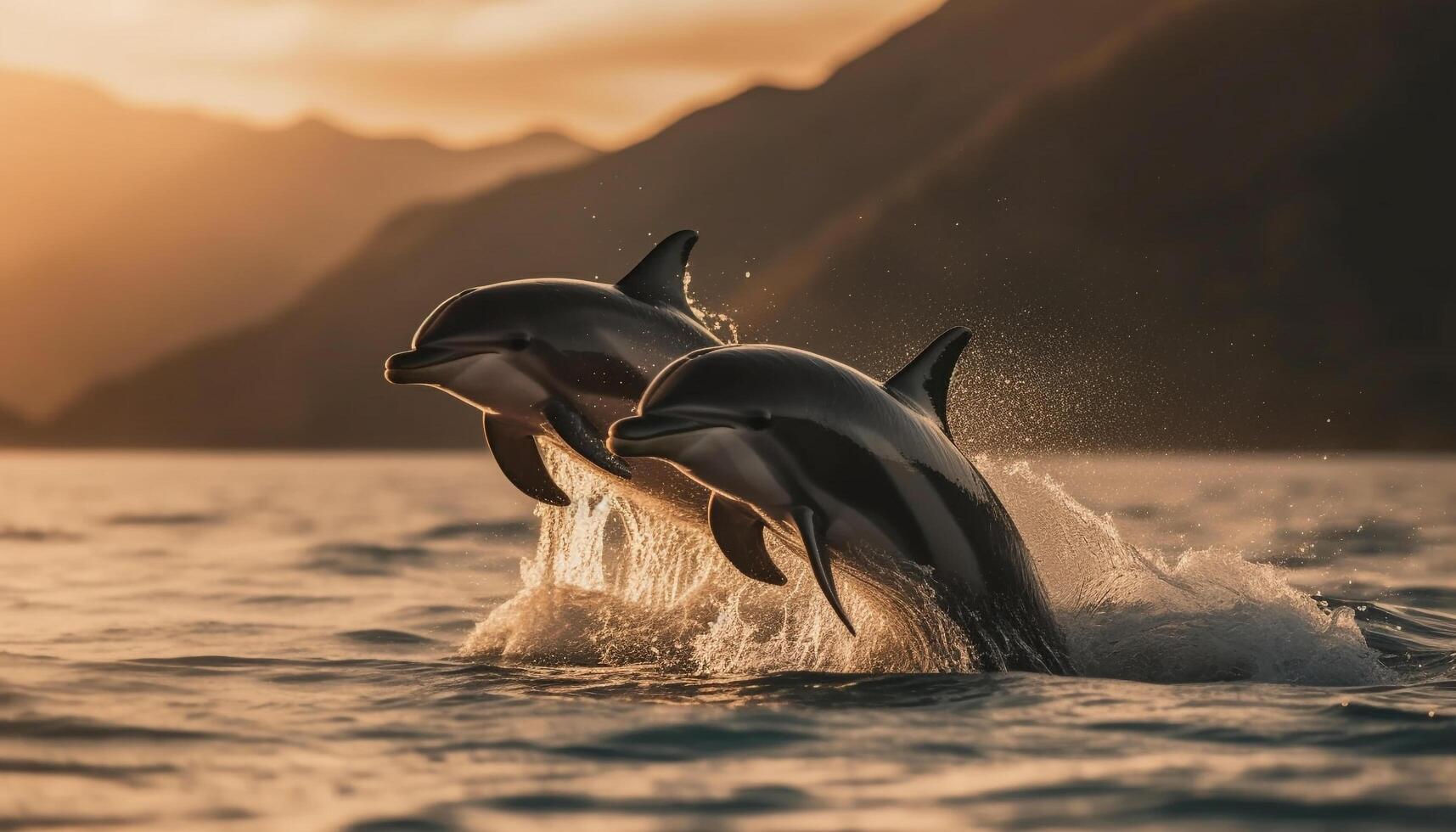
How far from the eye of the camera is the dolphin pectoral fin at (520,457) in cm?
1083

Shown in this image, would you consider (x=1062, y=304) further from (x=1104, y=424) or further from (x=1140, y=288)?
(x=1104, y=424)

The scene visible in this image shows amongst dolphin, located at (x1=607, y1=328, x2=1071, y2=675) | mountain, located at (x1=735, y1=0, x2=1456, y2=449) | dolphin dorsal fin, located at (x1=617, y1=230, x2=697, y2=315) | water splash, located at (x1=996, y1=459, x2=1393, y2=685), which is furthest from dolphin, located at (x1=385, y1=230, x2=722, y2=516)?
mountain, located at (x1=735, y1=0, x2=1456, y2=449)

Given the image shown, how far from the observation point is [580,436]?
10.1 metres

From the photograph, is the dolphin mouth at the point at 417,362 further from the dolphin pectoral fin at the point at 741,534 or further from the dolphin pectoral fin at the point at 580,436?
the dolphin pectoral fin at the point at 741,534

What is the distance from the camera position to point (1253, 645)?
10898mm

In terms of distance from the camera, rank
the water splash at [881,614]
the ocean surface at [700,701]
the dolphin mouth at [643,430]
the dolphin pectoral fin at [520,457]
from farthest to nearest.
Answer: the dolphin pectoral fin at [520,457] → the water splash at [881,614] → the dolphin mouth at [643,430] → the ocean surface at [700,701]

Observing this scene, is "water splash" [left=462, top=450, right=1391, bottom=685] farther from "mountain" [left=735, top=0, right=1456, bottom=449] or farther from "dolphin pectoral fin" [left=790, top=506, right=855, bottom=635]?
"mountain" [left=735, top=0, right=1456, bottom=449]

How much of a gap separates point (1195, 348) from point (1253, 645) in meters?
142

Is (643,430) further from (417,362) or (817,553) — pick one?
(417,362)

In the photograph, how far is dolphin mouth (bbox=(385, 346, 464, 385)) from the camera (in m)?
9.95

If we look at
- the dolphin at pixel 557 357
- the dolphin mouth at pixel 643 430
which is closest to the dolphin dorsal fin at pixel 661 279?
the dolphin at pixel 557 357

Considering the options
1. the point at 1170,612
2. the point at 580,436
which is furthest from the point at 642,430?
the point at 1170,612

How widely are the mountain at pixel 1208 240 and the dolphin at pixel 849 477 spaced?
106 metres

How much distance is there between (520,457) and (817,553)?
116 inches
